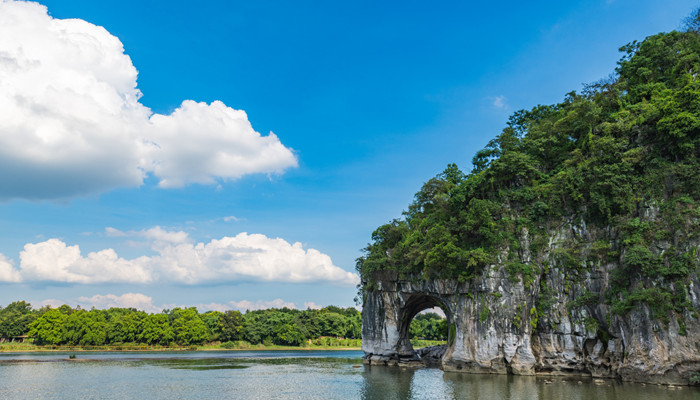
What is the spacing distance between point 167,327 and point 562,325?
66.7 m

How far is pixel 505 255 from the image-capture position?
32812 mm

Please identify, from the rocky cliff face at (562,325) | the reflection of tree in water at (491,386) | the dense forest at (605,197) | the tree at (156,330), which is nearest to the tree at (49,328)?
the tree at (156,330)

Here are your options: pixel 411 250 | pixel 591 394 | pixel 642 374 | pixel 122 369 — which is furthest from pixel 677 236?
pixel 122 369

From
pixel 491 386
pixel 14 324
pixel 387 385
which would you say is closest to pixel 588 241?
pixel 491 386

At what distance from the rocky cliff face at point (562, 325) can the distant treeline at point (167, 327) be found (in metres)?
21.2

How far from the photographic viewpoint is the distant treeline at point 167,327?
69.6 m

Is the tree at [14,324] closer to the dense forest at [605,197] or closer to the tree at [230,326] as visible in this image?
the tree at [230,326]

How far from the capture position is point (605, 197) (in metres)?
28.8

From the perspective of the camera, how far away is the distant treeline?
228ft

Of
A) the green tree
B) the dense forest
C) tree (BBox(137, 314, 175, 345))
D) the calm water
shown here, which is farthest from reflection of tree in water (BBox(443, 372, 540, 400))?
tree (BBox(137, 314, 175, 345))

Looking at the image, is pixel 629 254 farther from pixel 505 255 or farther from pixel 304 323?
pixel 304 323

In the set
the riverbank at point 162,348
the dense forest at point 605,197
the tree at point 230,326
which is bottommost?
the riverbank at point 162,348

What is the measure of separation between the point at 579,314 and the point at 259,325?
222 feet

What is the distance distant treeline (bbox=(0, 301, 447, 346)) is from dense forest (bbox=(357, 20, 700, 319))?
77.5 ft
